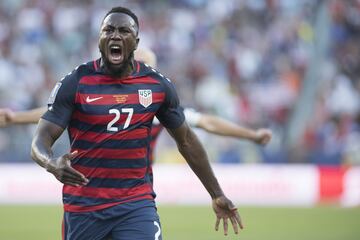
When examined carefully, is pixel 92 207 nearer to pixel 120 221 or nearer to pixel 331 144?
pixel 120 221

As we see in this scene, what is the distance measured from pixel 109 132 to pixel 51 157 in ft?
1.97

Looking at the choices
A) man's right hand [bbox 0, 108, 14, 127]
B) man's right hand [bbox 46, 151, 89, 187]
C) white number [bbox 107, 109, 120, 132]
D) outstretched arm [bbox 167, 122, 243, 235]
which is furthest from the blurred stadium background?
man's right hand [bbox 46, 151, 89, 187]

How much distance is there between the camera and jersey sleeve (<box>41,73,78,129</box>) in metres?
5.54

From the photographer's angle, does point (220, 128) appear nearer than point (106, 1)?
Yes

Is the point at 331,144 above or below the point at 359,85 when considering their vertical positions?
below

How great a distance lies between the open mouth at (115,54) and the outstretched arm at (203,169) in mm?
744

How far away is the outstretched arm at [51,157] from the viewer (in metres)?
4.94

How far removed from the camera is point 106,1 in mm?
20422

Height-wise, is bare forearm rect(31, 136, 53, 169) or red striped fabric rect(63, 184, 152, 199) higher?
bare forearm rect(31, 136, 53, 169)

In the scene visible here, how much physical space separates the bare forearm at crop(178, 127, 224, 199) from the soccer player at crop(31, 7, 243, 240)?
397 mm

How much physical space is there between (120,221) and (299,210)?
1061 centimetres

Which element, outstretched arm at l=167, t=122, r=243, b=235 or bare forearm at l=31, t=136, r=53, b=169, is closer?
bare forearm at l=31, t=136, r=53, b=169

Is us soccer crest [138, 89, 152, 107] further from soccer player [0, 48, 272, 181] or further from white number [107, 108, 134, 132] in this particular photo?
soccer player [0, 48, 272, 181]

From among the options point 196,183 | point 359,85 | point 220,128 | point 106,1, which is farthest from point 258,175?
point 220,128
